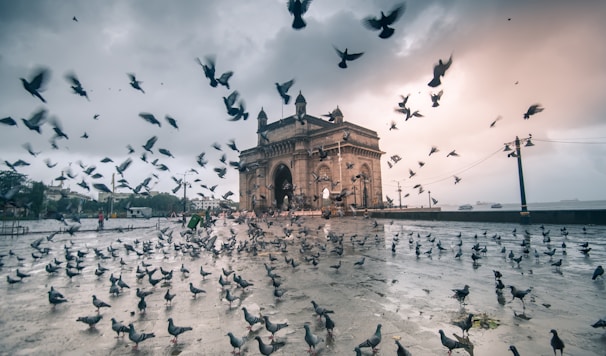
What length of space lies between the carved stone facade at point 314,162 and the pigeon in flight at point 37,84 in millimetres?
34493

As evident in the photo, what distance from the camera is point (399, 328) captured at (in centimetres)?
381

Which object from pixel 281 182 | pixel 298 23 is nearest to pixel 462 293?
pixel 298 23

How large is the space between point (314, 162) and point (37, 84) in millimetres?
44351

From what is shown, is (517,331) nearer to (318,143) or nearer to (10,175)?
(318,143)

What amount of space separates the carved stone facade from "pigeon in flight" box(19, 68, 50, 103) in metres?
34.5

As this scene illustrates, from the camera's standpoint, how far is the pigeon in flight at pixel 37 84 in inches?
245

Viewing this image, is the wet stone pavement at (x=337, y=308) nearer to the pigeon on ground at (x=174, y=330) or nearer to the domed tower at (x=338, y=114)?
the pigeon on ground at (x=174, y=330)

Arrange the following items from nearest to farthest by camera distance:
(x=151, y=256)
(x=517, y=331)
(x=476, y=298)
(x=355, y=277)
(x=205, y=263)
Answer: (x=517, y=331), (x=476, y=298), (x=355, y=277), (x=205, y=263), (x=151, y=256)

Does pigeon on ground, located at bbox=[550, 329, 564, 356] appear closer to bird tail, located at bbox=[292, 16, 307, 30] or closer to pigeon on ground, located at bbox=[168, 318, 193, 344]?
pigeon on ground, located at bbox=[168, 318, 193, 344]

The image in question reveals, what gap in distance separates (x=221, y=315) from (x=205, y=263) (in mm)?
4860

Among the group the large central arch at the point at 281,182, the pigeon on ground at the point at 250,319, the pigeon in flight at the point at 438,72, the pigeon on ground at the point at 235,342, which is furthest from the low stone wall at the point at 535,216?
the large central arch at the point at 281,182

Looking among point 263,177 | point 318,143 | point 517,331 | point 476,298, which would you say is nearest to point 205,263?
point 476,298

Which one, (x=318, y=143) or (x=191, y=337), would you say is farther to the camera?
(x=318, y=143)

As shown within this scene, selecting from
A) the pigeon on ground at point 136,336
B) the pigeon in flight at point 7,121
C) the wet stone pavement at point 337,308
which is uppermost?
the pigeon in flight at point 7,121
